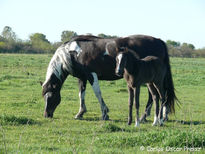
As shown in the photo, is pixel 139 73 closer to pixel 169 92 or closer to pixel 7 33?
pixel 169 92

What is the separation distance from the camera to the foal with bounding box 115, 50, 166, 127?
28.3ft

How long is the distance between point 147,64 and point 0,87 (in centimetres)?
999

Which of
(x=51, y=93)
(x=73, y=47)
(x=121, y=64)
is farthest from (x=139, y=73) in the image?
(x=51, y=93)

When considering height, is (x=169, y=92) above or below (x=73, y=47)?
below

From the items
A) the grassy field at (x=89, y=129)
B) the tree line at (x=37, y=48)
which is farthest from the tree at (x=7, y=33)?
the grassy field at (x=89, y=129)

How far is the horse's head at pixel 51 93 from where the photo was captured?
1010 centimetres

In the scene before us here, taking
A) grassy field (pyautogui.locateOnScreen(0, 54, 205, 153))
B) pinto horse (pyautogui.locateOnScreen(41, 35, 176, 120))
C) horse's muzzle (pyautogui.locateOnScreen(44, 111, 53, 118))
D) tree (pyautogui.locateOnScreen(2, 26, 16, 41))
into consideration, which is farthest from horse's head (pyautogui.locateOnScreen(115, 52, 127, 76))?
tree (pyautogui.locateOnScreen(2, 26, 16, 41))

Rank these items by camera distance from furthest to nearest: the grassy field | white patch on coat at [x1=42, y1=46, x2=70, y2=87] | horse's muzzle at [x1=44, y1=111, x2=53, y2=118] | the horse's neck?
1. white patch on coat at [x1=42, y1=46, x2=70, y2=87]
2. horse's muzzle at [x1=44, y1=111, x2=53, y2=118]
3. the horse's neck
4. the grassy field

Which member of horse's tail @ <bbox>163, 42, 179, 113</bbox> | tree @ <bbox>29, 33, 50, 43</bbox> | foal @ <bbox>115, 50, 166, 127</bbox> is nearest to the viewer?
foal @ <bbox>115, 50, 166, 127</bbox>

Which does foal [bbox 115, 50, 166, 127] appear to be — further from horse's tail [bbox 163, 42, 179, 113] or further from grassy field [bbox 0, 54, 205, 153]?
grassy field [bbox 0, 54, 205, 153]

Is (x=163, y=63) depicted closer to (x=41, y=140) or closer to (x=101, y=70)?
(x=101, y=70)

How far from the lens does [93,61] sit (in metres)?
10.3

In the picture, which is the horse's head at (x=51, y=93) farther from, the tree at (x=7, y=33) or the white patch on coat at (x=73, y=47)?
the tree at (x=7, y=33)

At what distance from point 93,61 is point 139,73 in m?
1.88
